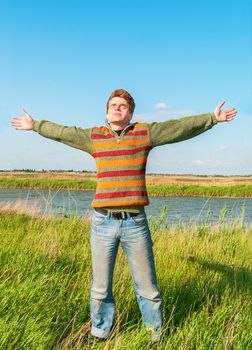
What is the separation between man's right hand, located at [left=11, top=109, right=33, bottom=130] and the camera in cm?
364

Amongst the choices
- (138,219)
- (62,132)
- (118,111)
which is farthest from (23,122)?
(138,219)

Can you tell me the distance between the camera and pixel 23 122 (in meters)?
3.67

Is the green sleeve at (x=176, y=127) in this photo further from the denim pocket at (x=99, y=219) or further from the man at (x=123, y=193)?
the denim pocket at (x=99, y=219)

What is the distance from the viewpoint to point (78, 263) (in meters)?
4.91

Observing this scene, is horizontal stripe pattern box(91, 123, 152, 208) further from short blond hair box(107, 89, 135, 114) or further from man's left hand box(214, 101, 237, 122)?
man's left hand box(214, 101, 237, 122)

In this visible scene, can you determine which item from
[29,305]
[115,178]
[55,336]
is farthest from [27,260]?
[115,178]

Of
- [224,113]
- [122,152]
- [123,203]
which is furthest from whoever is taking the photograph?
[224,113]

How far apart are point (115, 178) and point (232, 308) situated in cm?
174

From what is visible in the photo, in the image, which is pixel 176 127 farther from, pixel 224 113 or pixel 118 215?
pixel 118 215

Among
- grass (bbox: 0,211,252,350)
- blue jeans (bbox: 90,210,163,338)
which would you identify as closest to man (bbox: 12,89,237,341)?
blue jeans (bbox: 90,210,163,338)

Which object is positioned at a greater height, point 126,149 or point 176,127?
point 176,127

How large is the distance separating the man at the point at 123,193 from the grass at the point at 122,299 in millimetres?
185

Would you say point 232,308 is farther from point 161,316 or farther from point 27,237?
point 27,237

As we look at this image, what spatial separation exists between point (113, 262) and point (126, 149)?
87 centimetres
